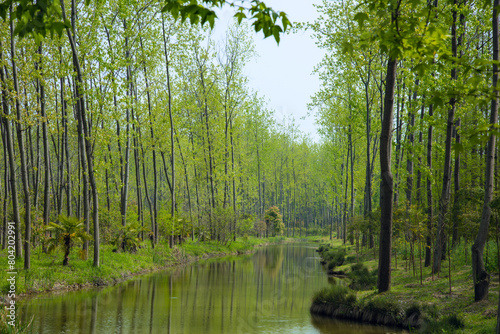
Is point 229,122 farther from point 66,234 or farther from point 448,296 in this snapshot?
point 448,296

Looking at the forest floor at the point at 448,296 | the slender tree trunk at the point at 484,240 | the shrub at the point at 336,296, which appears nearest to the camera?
the forest floor at the point at 448,296

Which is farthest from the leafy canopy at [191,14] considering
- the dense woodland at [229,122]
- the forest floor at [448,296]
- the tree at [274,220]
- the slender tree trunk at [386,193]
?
the tree at [274,220]

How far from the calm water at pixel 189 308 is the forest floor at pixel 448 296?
52.6 inches

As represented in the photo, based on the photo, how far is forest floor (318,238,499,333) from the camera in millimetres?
8245

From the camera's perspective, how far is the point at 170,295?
1449 centimetres

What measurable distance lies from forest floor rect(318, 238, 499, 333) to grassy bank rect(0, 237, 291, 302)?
10091 mm

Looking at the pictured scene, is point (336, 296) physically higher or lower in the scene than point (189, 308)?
higher

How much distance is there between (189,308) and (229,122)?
2589 centimetres

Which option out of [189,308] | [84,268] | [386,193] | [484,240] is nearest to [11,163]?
[84,268]

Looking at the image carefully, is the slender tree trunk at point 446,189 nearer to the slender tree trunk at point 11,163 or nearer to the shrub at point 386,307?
the shrub at point 386,307

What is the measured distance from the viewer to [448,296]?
10391mm

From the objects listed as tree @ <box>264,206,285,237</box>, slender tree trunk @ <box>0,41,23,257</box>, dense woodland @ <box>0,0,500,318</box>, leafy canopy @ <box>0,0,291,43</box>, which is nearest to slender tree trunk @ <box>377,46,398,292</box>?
dense woodland @ <box>0,0,500,318</box>

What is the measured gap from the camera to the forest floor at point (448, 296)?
27.0ft

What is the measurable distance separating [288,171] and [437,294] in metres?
52.5
